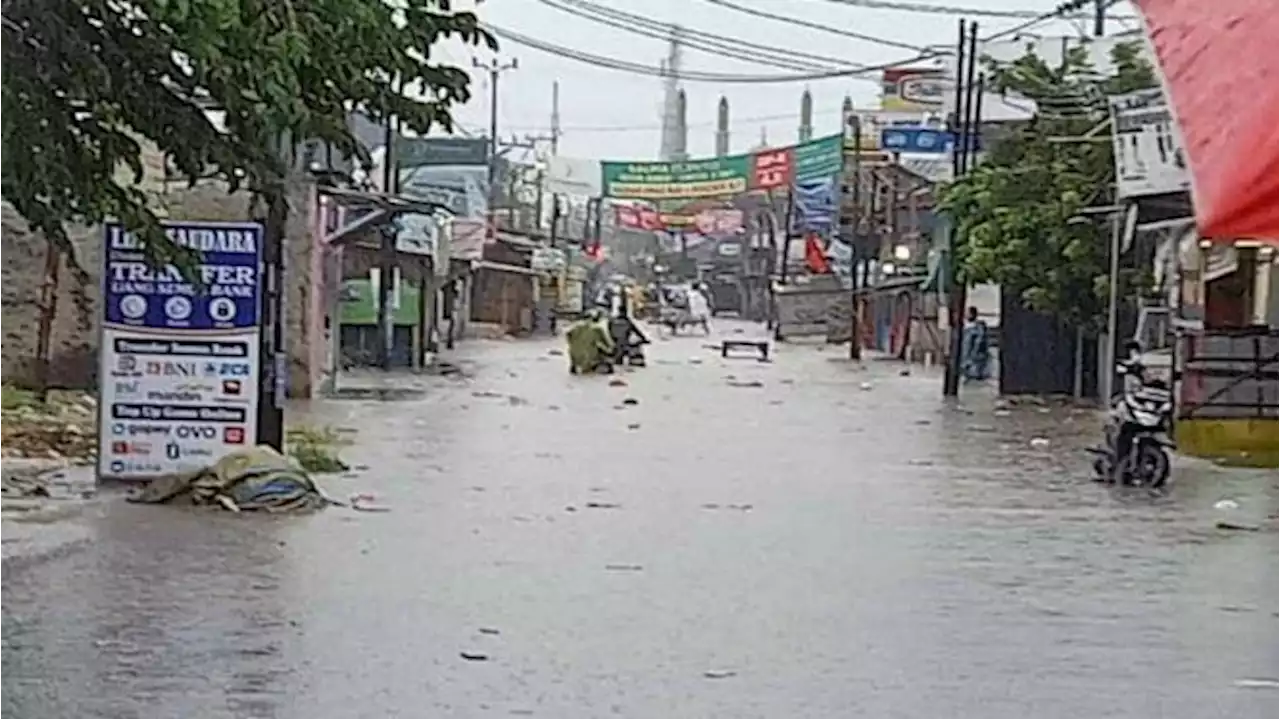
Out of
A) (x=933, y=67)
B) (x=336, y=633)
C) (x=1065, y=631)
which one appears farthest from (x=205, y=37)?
(x=933, y=67)

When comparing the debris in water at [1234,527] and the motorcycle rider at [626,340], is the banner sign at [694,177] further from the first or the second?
the debris in water at [1234,527]

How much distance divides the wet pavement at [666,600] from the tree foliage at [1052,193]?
14.2 m

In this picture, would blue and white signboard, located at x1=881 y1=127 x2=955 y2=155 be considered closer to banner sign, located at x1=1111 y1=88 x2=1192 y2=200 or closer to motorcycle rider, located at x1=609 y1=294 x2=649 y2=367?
motorcycle rider, located at x1=609 y1=294 x2=649 y2=367

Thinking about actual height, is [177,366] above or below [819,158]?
below

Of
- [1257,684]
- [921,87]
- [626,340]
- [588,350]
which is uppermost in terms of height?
[921,87]

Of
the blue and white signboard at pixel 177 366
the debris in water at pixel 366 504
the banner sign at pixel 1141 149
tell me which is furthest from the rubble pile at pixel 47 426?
the banner sign at pixel 1141 149

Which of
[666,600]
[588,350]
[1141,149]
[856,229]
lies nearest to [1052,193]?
[1141,149]

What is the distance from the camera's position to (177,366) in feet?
61.2

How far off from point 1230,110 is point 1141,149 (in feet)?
90.4

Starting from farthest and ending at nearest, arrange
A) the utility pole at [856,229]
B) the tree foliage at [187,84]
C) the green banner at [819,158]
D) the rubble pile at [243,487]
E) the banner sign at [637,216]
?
the banner sign at [637,216]
the green banner at [819,158]
the utility pole at [856,229]
the rubble pile at [243,487]
the tree foliage at [187,84]

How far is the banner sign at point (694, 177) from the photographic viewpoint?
342 feet

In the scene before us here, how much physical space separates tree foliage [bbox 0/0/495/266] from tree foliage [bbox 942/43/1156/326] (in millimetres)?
27381

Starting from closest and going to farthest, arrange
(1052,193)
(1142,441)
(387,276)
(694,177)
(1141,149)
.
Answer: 1. (1142,441)
2. (1141,149)
3. (1052,193)
4. (387,276)
5. (694,177)

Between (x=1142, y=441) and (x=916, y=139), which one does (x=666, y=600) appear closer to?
(x=1142, y=441)
